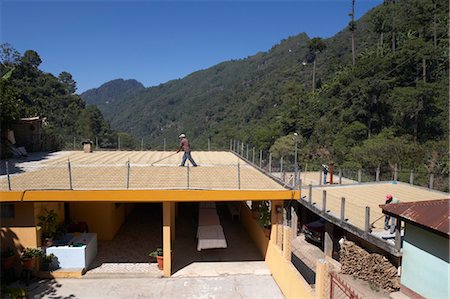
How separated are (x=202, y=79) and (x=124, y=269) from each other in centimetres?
15972

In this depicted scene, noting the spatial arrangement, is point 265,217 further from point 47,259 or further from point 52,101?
point 52,101

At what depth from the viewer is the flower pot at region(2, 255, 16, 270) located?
9.34 meters

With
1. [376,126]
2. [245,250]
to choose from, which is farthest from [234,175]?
[376,126]

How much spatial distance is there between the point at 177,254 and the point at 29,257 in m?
4.48

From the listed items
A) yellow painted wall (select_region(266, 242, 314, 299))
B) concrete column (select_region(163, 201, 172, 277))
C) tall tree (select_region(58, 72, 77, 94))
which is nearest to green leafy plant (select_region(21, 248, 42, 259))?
concrete column (select_region(163, 201, 172, 277))

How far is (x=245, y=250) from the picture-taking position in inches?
476

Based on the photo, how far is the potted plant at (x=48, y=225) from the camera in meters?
9.96

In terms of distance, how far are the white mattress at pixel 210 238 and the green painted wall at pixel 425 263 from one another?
528 cm

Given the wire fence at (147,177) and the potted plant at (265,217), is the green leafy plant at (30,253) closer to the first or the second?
the wire fence at (147,177)

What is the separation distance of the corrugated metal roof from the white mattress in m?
5.11

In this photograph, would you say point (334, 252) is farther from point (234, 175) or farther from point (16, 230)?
point (16, 230)

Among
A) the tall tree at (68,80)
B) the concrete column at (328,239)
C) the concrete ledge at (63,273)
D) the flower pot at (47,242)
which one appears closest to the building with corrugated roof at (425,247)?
the concrete column at (328,239)

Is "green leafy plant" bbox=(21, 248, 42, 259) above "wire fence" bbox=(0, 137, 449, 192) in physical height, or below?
below

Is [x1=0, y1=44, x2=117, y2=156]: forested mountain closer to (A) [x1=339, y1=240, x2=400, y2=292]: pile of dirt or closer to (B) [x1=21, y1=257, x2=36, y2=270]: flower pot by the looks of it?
(B) [x1=21, y1=257, x2=36, y2=270]: flower pot
